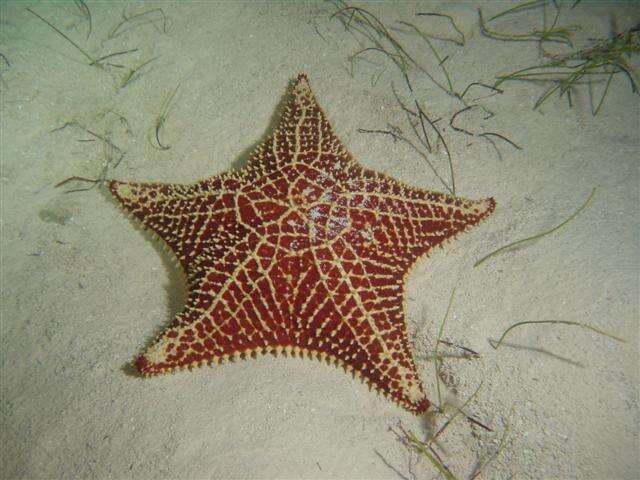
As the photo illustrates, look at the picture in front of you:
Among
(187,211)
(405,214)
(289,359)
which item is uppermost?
(405,214)

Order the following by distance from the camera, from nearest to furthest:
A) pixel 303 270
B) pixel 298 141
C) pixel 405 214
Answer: pixel 303 270, pixel 405 214, pixel 298 141

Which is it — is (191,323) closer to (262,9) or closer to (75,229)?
(75,229)

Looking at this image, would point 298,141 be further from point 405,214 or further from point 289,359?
point 289,359

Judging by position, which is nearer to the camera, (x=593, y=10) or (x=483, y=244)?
(x=483, y=244)

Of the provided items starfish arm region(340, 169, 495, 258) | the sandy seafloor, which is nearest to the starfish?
starfish arm region(340, 169, 495, 258)

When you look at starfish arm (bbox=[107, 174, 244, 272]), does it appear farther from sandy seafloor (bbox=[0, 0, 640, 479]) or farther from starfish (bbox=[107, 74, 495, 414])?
sandy seafloor (bbox=[0, 0, 640, 479])

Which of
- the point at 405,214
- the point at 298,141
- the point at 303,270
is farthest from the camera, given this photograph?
the point at 298,141

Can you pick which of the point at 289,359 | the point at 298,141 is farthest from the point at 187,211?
the point at 289,359

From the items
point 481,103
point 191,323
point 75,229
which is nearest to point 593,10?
point 481,103
